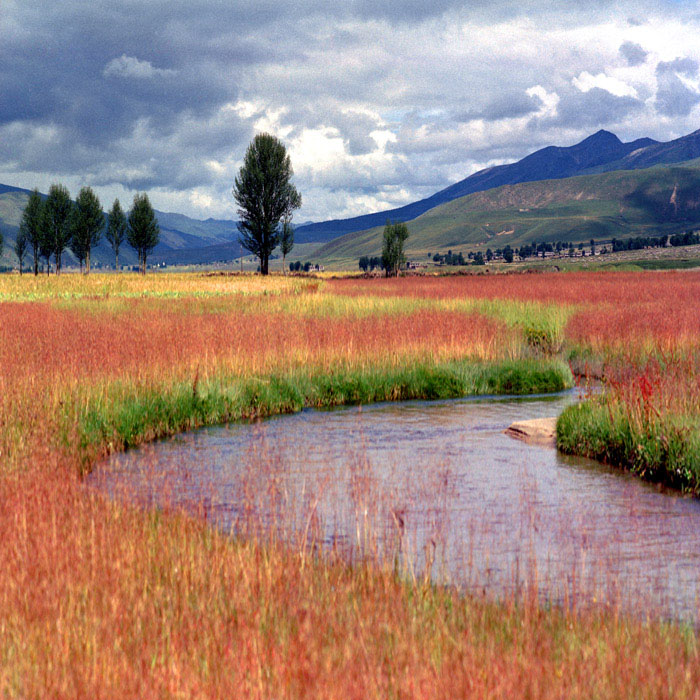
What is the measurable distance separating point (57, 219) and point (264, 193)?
37.7m

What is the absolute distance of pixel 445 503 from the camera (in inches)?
315

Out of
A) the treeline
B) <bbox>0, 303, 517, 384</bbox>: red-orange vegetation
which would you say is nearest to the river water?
<bbox>0, 303, 517, 384</bbox>: red-orange vegetation

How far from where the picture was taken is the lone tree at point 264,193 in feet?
256

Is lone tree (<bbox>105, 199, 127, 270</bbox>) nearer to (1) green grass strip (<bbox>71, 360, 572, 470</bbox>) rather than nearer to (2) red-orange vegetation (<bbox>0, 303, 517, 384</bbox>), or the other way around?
(2) red-orange vegetation (<bbox>0, 303, 517, 384</bbox>)

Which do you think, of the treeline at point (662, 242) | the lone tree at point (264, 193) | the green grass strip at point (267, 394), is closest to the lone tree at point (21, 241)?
the lone tree at point (264, 193)

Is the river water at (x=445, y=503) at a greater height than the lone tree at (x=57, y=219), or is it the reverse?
the lone tree at (x=57, y=219)

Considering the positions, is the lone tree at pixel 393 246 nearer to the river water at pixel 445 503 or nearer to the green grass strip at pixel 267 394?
the green grass strip at pixel 267 394

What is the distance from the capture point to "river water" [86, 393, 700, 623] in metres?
5.86

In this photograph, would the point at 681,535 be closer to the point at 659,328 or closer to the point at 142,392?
the point at 142,392

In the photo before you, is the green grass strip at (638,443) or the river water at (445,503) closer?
the river water at (445,503)

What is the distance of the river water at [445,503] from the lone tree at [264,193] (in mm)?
67463

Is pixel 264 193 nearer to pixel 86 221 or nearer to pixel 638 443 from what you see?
pixel 86 221

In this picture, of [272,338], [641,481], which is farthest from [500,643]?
[272,338]

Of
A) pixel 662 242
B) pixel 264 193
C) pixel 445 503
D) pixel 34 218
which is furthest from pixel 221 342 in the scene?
pixel 662 242
